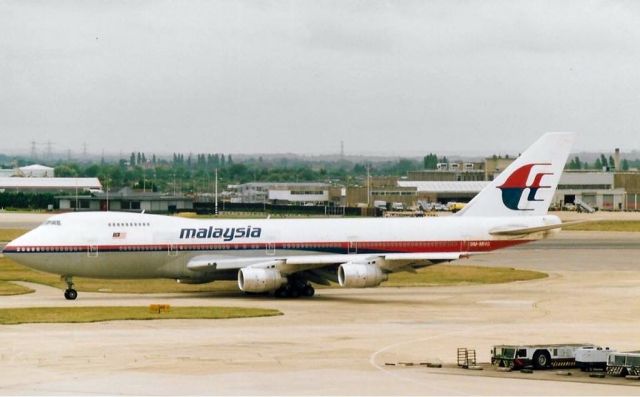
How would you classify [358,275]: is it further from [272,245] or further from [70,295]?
[70,295]

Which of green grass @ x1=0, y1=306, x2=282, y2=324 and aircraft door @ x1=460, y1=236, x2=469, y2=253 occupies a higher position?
aircraft door @ x1=460, y1=236, x2=469, y2=253

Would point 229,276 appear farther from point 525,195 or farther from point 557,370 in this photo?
point 557,370

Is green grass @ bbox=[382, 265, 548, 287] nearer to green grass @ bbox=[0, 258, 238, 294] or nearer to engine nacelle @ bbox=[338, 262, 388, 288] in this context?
green grass @ bbox=[0, 258, 238, 294]

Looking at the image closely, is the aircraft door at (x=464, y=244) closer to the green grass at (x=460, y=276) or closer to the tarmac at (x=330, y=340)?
the tarmac at (x=330, y=340)

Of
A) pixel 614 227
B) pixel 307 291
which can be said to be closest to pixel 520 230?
pixel 307 291

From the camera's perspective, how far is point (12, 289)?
241ft

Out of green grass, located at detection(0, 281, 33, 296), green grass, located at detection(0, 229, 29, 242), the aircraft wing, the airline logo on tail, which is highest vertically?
the airline logo on tail

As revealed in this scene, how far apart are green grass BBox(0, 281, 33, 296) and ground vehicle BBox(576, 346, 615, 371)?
1534 inches

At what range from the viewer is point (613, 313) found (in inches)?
2373

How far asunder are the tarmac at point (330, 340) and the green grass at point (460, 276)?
2.47 meters

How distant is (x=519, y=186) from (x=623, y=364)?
34.7 metres

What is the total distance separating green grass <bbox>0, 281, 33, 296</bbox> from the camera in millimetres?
71375

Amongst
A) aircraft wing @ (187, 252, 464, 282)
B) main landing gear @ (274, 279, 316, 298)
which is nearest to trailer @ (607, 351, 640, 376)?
aircraft wing @ (187, 252, 464, 282)

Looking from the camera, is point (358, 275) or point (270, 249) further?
point (270, 249)
